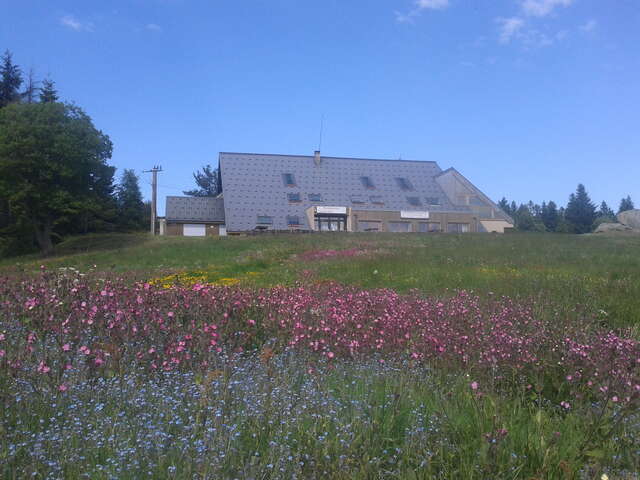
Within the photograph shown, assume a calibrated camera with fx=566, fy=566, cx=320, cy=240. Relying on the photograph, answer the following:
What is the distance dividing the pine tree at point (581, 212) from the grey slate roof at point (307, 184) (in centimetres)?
4302

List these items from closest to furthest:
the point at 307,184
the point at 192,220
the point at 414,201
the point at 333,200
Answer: the point at 333,200
the point at 192,220
the point at 414,201
the point at 307,184

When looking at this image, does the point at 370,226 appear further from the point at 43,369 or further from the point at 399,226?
the point at 43,369

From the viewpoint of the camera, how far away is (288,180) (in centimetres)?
4859

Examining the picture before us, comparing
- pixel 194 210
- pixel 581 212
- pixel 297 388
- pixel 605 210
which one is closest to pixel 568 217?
pixel 581 212

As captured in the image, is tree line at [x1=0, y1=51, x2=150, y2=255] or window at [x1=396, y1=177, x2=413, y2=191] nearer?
tree line at [x1=0, y1=51, x2=150, y2=255]

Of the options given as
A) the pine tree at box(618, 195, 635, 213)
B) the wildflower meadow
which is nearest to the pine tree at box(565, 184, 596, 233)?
the pine tree at box(618, 195, 635, 213)

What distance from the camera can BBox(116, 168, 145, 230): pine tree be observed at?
2254 inches

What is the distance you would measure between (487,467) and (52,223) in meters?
40.5

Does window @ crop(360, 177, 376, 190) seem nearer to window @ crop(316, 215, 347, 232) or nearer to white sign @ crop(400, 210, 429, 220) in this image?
white sign @ crop(400, 210, 429, 220)

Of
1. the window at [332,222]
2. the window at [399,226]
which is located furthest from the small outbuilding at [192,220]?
the window at [399,226]

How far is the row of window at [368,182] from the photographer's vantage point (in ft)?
159

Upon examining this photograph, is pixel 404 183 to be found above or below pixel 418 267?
above

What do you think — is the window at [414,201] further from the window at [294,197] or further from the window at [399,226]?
the window at [294,197]

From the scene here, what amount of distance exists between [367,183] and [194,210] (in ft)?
49.6
